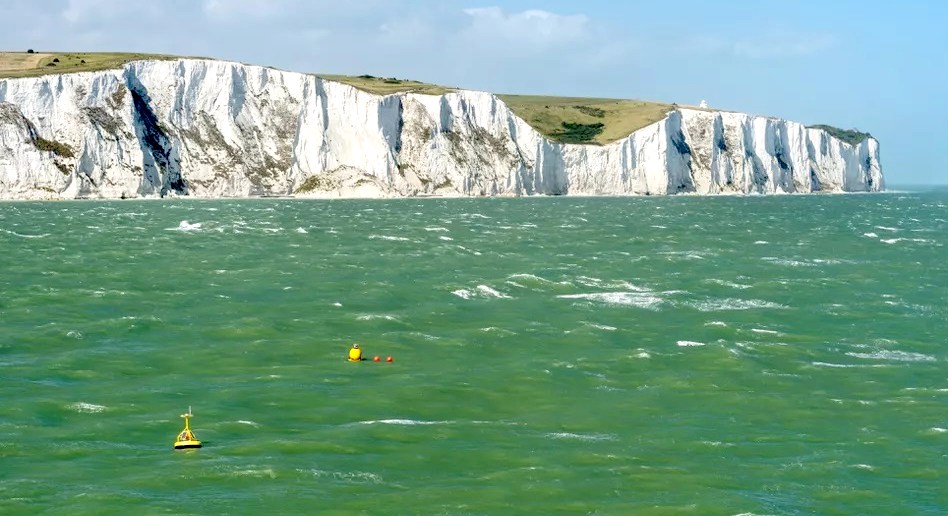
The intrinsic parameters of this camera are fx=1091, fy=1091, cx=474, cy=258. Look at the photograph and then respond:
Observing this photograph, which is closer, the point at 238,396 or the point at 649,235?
the point at 238,396

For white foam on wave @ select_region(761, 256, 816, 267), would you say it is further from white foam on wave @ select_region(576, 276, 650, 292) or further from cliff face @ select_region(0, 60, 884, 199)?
cliff face @ select_region(0, 60, 884, 199)

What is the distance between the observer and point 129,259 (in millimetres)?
60625

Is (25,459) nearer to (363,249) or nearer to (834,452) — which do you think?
(834,452)

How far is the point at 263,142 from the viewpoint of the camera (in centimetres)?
15575

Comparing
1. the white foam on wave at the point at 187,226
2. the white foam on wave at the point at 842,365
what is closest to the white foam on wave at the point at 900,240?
the white foam on wave at the point at 842,365

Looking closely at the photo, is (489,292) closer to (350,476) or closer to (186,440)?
(186,440)

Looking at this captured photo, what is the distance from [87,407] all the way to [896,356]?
1008 inches

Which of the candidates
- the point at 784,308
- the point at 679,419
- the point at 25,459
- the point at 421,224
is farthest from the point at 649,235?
the point at 25,459

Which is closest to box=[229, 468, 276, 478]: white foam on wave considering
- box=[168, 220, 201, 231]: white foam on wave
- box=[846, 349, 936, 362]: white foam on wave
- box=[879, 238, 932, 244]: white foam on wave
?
box=[846, 349, 936, 362]: white foam on wave

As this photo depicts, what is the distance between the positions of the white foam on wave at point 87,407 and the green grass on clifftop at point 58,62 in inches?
4788

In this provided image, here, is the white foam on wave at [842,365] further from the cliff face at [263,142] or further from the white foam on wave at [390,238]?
the cliff face at [263,142]

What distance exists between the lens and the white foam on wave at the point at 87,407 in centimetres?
2775

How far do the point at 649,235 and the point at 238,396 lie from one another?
58.2m

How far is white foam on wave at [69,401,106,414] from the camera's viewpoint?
27750 millimetres
